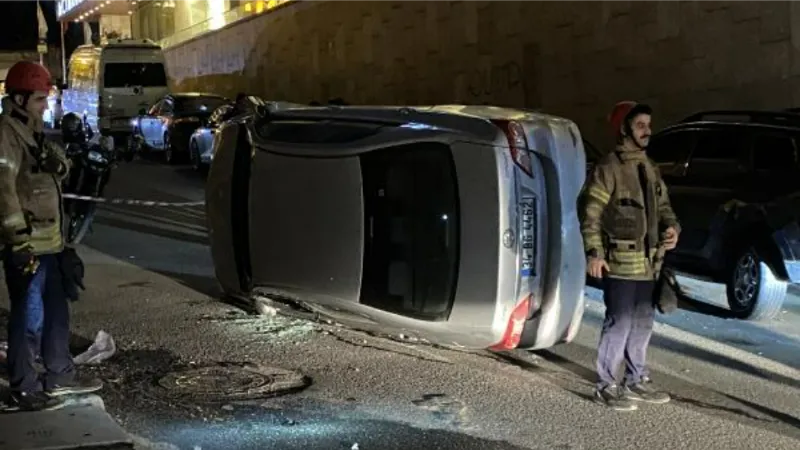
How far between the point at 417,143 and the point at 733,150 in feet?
13.1

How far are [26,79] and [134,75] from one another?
78.4 ft

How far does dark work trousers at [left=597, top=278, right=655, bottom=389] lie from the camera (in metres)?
5.93

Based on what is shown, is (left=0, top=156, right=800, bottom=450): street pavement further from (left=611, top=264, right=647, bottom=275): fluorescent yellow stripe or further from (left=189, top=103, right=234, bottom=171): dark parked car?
(left=189, top=103, right=234, bottom=171): dark parked car

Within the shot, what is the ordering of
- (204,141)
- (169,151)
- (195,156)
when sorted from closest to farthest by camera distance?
1. (204,141)
2. (195,156)
3. (169,151)

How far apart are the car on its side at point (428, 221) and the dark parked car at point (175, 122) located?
15.7 meters

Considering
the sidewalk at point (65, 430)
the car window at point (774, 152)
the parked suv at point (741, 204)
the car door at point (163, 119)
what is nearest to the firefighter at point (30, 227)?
the sidewalk at point (65, 430)

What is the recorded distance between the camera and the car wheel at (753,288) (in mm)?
8570

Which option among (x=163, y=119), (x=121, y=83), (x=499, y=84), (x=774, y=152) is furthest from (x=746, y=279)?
(x=121, y=83)

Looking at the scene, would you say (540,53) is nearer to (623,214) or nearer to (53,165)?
(623,214)

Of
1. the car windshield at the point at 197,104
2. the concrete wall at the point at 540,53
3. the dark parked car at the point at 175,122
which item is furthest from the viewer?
the car windshield at the point at 197,104

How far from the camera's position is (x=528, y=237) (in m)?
6.13

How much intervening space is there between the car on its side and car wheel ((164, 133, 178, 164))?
640 inches

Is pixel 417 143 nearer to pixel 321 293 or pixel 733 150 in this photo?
pixel 321 293

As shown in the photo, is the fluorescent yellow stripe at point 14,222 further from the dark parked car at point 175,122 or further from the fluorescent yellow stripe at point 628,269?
the dark parked car at point 175,122
